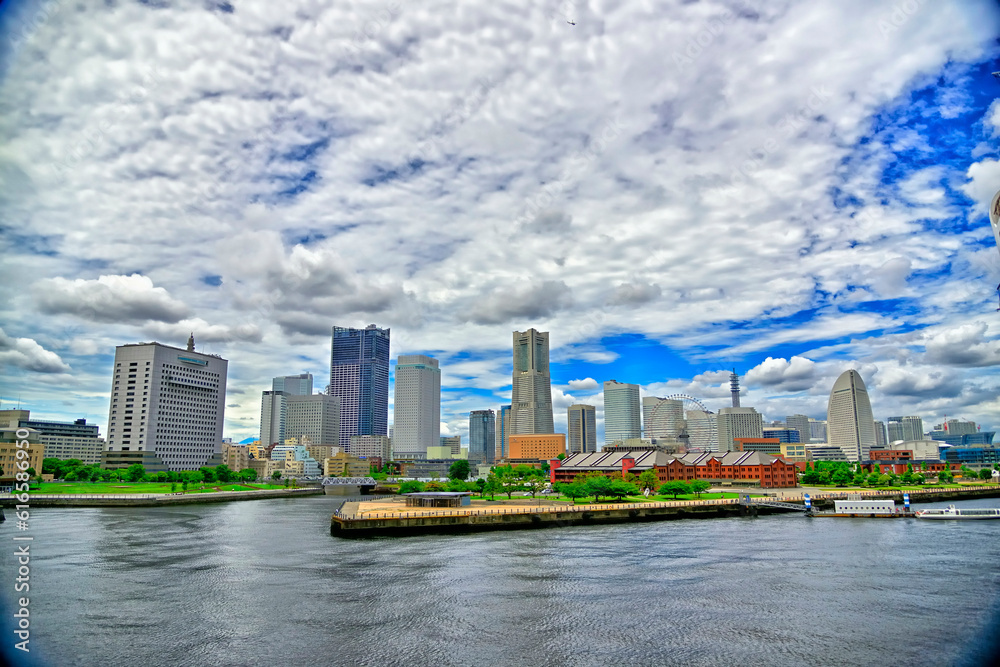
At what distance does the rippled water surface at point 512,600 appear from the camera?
37.7m

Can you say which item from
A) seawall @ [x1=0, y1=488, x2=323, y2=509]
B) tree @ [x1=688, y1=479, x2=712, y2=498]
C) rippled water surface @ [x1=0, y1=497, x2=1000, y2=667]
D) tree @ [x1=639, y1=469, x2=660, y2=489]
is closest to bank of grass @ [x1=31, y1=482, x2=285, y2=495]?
seawall @ [x1=0, y1=488, x2=323, y2=509]

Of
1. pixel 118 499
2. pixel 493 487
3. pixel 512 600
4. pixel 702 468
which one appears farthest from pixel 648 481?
pixel 118 499

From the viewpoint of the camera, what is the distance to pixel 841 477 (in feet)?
625

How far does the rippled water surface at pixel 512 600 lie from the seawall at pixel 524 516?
6.04 meters

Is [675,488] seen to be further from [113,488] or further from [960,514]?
[113,488]

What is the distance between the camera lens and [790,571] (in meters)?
60.1

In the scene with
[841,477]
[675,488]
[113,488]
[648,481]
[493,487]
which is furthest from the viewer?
[841,477]

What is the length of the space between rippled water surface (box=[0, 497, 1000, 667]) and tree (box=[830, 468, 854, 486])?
116159 mm

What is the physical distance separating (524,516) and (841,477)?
443ft

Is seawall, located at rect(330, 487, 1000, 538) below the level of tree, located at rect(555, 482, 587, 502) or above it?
below

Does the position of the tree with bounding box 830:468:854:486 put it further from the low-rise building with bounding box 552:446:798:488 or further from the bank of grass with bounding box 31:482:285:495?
the bank of grass with bounding box 31:482:285:495

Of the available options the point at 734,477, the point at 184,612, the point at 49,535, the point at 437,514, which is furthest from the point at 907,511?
the point at 49,535

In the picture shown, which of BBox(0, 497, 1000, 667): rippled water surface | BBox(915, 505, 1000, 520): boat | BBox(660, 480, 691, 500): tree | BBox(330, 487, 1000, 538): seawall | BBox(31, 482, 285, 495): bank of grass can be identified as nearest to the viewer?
BBox(0, 497, 1000, 667): rippled water surface

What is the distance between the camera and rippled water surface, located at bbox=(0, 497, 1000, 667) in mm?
37688
